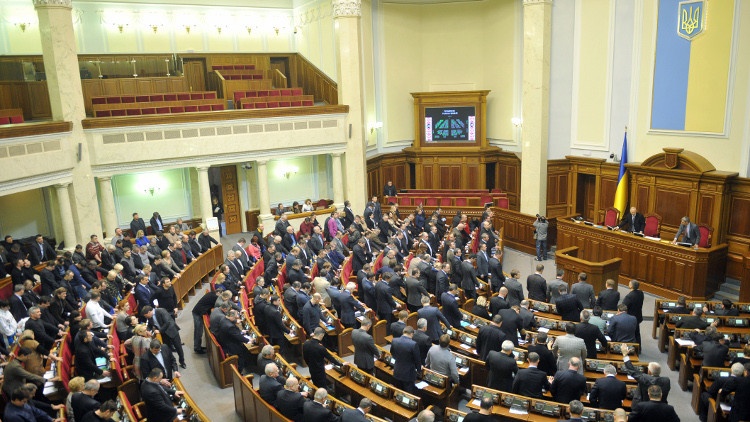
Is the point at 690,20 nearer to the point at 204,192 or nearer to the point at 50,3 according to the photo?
the point at 204,192

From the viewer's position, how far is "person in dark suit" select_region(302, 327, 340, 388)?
7.27 metres

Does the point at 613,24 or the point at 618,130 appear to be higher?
the point at 613,24

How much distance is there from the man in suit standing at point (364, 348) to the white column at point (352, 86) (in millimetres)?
10692

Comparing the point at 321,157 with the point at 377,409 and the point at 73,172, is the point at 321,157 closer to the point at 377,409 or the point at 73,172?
the point at 73,172

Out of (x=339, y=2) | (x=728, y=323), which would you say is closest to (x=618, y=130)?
(x=728, y=323)

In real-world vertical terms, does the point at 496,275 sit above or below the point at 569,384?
below

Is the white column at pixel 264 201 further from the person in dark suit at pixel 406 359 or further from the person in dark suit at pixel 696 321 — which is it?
the person in dark suit at pixel 696 321

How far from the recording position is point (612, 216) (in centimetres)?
1453

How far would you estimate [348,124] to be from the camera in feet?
58.7

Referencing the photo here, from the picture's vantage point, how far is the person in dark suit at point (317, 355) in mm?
7273

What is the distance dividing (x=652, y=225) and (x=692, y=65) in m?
3.88

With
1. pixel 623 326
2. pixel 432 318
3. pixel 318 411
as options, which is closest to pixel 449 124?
pixel 623 326

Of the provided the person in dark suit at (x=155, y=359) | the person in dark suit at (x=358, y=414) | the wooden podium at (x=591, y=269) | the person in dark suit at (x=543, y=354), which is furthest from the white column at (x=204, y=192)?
the person in dark suit at (x=358, y=414)

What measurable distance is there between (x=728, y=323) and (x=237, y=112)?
41.7 feet
